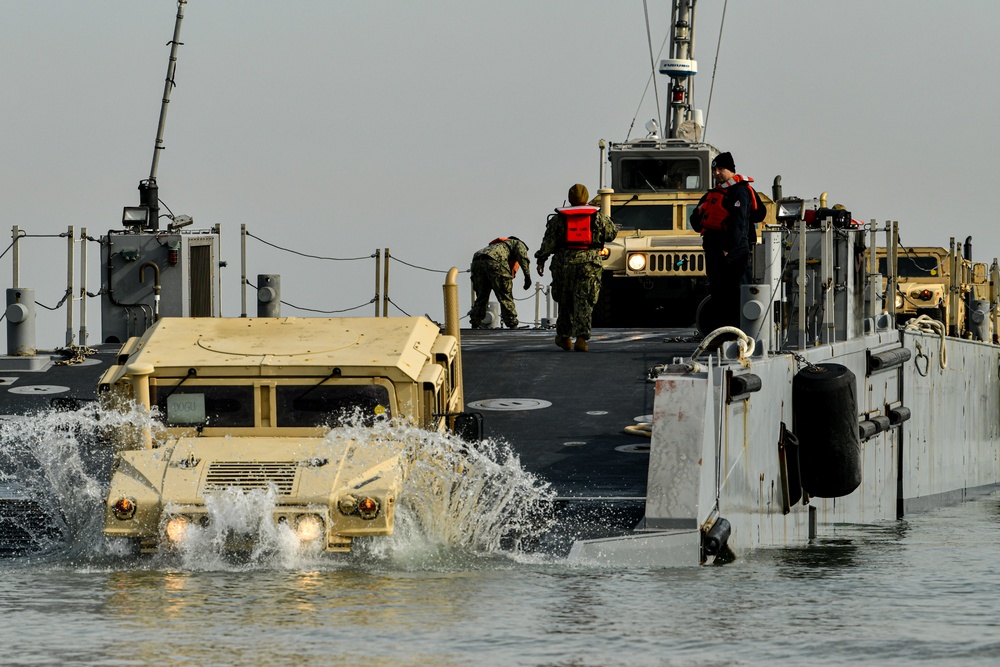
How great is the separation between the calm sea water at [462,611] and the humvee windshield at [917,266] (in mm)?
16423

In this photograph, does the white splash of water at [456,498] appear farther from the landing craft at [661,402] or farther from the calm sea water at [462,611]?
the landing craft at [661,402]

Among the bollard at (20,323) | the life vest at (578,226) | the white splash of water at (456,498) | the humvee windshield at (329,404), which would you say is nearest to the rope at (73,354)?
the bollard at (20,323)

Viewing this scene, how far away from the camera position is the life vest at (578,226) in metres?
18.6

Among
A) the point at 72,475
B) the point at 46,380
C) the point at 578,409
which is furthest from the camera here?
the point at 46,380

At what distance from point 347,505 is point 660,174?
17.8 m

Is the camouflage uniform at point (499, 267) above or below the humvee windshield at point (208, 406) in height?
above

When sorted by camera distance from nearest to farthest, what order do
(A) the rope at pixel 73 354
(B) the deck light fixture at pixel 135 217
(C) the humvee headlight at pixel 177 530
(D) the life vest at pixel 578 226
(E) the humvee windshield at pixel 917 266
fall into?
(C) the humvee headlight at pixel 177 530, (D) the life vest at pixel 578 226, (A) the rope at pixel 73 354, (B) the deck light fixture at pixel 135 217, (E) the humvee windshield at pixel 917 266

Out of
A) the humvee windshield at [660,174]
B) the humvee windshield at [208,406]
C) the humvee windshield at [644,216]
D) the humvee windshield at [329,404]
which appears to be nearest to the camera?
the humvee windshield at [329,404]

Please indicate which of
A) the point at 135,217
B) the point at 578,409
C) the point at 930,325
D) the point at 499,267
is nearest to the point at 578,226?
the point at 578,409

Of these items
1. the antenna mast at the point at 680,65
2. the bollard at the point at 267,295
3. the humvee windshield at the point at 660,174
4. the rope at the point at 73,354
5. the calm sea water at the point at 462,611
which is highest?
the antenna mast at the point at 680,65

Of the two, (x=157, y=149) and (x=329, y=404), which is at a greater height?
(x=157, y=149)

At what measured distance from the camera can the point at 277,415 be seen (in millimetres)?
11188

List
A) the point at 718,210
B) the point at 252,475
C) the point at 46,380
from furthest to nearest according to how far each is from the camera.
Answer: the point at 46,380 → the point at 718,210 → the point at 252,475

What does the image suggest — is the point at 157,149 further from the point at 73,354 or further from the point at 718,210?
the point at 718,210
